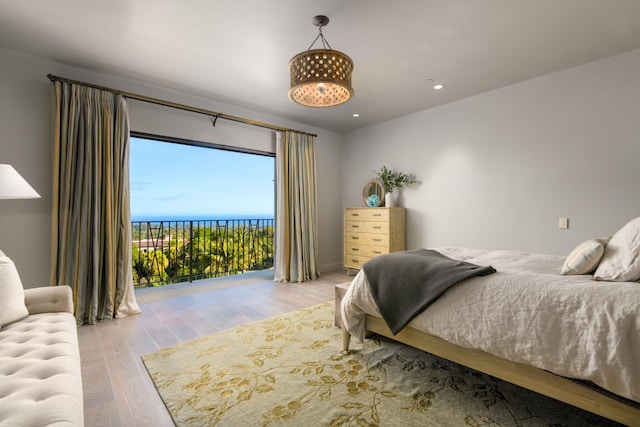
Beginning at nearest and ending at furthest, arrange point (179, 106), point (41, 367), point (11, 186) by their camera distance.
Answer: point (41, 367), point (11, 186), point (179, 106)

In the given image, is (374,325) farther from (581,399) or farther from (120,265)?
(120,265)

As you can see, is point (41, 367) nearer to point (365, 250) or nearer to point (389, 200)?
point (365, 250)

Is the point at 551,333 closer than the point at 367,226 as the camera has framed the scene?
Yes

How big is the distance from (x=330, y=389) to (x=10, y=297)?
1.89m

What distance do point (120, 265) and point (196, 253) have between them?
6.27ft

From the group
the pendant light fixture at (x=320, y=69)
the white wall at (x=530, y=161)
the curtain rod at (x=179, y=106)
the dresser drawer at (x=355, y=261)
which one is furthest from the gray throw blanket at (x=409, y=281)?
the curtain rod at (x=179, y=106)

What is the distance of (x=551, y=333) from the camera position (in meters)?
1.33

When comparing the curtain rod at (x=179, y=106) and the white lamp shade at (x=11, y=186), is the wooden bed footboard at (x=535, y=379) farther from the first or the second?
the curtain rod at (x=179, y=106)

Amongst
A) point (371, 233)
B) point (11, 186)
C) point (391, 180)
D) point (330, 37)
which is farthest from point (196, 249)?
point (330, 37)

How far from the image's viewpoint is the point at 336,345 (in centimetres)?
241

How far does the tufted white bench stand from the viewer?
0.97m

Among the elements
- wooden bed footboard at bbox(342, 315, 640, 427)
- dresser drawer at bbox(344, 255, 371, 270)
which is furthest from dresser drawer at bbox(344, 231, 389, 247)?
wooden bed footboard at bbox(342, 315, 640, 427)

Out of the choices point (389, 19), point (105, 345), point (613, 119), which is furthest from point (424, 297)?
point (613, 119)

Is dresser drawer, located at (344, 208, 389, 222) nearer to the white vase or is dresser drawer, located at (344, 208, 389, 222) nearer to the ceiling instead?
the white vase
